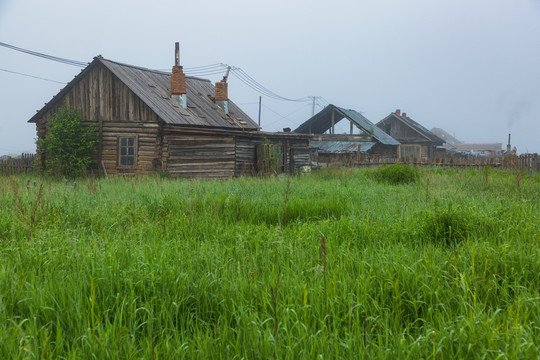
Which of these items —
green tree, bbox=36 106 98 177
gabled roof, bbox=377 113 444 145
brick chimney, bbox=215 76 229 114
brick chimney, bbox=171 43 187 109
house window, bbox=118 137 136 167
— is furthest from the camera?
gabled roof, bbox=377 113 444 145

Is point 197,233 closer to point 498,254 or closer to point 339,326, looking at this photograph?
point 339,326

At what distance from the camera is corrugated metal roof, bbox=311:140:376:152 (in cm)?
3009

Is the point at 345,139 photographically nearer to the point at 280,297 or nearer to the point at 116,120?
the point at 116,120

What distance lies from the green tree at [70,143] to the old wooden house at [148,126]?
0.45 m

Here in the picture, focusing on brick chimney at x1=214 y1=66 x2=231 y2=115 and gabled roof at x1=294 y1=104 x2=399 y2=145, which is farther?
gabled roof at x1=294 y1=104 x2=399 y2=145

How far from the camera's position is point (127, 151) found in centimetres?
1858

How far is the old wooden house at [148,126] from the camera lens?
1828 centimetres

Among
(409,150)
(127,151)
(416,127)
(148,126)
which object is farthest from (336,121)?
(127,151)

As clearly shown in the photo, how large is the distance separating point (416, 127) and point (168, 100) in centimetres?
2950

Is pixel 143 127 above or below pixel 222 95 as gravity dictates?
below

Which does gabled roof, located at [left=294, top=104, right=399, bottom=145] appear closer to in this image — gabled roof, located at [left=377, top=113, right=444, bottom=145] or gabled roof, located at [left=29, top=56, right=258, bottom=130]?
gabled roof, located at [left=377, top=113, right=444, bottom=145]

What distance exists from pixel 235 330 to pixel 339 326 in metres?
0.69

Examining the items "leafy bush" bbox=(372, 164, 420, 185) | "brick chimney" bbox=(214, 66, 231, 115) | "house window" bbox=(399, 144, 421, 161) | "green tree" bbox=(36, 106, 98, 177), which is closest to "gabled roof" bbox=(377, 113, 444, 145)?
"house window" bbox=(399, 144, 421, 161)

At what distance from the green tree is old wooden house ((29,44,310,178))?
1.48 feet
